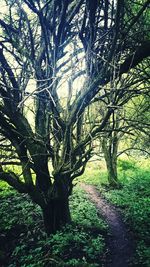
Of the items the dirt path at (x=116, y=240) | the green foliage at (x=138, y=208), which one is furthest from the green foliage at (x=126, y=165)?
the dirt path at (x=116, y=240)

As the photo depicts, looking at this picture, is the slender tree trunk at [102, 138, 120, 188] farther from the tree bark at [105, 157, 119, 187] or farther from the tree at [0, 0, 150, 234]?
the tree at [0, 0, 150, 234]

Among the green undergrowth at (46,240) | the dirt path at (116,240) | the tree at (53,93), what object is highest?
the tree at (53,93)

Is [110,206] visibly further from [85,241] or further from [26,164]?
[26,164]

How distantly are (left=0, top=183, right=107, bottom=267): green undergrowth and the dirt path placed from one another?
236mm

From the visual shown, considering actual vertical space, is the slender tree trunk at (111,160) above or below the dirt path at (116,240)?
above

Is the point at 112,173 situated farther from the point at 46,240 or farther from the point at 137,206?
the point at 46,240

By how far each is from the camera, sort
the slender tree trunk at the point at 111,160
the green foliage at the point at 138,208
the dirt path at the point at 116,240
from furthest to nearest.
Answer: the slender tree trunk at the point at 111,160
the green foliage at the point at 138,208
the dirt path at the point at 116,240

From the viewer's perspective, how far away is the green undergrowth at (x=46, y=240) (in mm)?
5766

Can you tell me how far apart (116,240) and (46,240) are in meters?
1.89

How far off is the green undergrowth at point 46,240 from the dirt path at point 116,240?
0.24m

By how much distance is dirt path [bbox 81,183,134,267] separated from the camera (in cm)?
598

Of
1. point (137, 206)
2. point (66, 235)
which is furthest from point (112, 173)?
point (66, 235)

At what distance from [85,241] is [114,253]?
0.72m

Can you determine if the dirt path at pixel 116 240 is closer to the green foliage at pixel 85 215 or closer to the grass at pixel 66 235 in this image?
the grass at pixel 66 235
